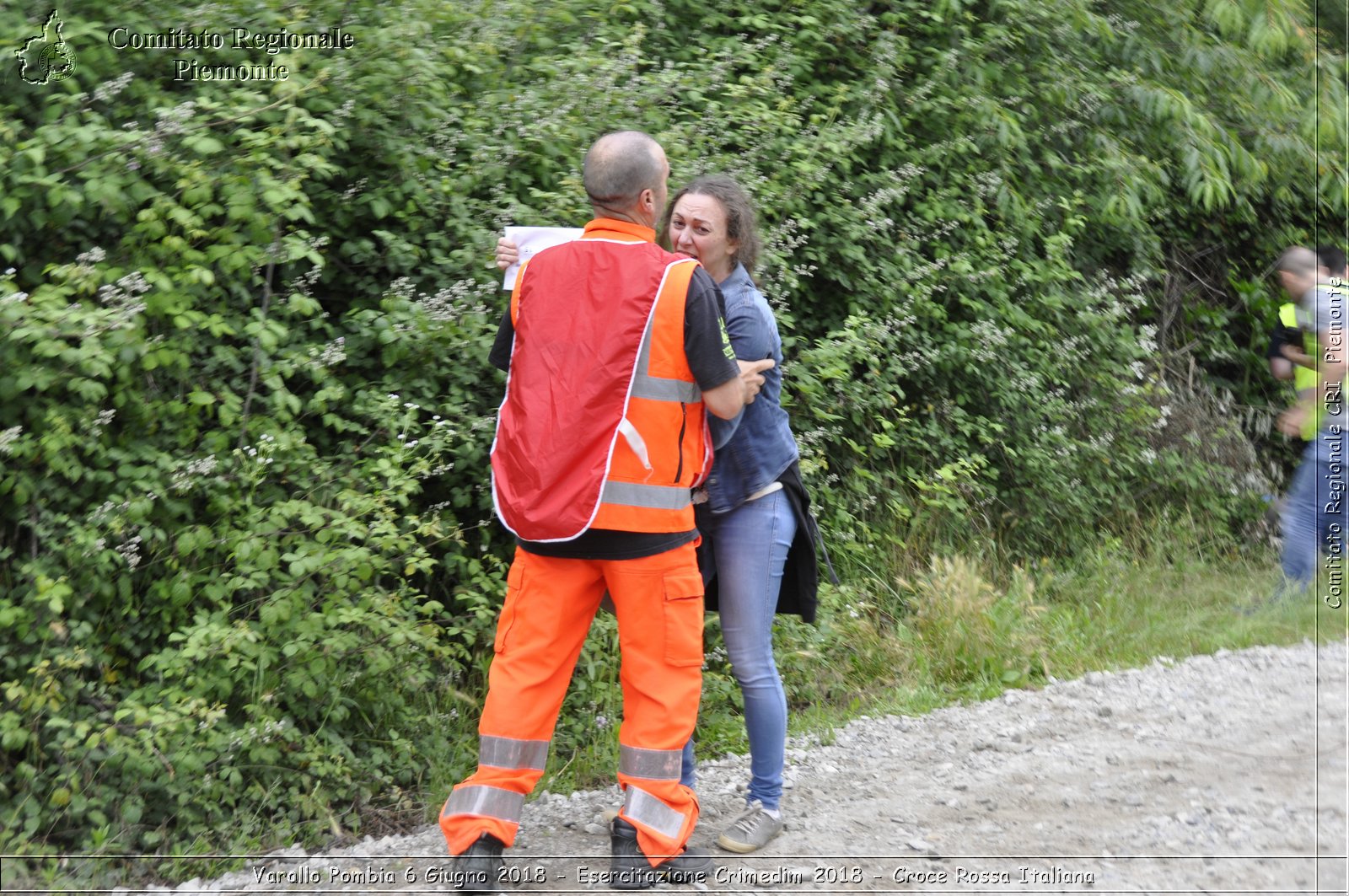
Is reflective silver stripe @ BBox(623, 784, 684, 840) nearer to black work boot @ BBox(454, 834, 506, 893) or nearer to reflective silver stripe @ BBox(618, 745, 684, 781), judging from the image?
reflective silver stripe @ BBox(618, 745, 684, 781)

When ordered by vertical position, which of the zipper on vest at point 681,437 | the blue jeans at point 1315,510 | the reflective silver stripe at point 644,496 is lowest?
the blue jeans at point 1315,510

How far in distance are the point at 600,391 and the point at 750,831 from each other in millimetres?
1671

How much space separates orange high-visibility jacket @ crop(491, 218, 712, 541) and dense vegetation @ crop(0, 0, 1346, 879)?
1090mm

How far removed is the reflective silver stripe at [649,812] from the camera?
378cm

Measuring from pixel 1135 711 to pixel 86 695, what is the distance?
444 centimetres

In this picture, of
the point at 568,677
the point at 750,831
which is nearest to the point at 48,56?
the point at 568,677

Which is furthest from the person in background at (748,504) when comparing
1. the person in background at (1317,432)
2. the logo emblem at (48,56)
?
the person in background at (1317,432)

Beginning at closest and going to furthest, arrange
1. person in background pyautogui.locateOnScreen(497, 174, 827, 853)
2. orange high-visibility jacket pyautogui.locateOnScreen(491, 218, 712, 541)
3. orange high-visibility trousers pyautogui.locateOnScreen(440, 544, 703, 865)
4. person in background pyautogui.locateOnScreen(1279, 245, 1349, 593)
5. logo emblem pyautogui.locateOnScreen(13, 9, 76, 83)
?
orange high-visibility jacket pyautogui.locateOnScreen(491, 218, 712, 541) < orange high-visibility trousers pyautogui.locateOnScreen(440, 544, 703, 865) < person in background pyautogui.locateOnScreen(497, 174, 827, 853) < logo emblem pyautogui.locateOnScreen(13, 9, 76, 83) < person in background pyautogui.locateOnScreen(1279, 245, 1349, 593)

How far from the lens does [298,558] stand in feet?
14.4

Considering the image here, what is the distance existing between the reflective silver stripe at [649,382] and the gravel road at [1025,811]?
5.22 ft

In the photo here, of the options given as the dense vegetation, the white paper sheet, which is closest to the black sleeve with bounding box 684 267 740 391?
the white paper sheet

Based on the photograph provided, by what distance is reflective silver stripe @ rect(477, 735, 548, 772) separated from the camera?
145 inches

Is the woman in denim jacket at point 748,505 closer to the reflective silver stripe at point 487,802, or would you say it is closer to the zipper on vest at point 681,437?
the zipper on vest at point 681,437

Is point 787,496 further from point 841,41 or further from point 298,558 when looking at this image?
point 841,41
